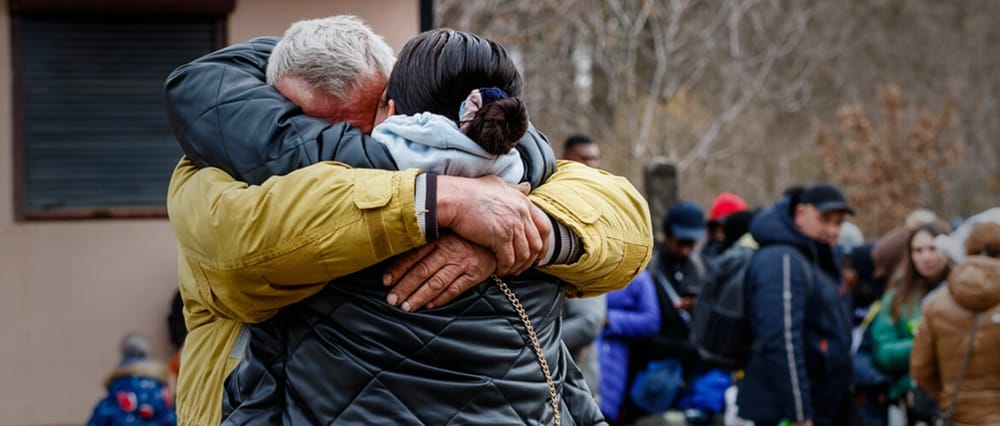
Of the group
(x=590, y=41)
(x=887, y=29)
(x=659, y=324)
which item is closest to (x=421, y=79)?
(x=659, y=324)

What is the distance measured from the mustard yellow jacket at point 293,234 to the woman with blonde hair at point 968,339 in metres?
4.19

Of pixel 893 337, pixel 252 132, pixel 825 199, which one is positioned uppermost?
pixel 252 132

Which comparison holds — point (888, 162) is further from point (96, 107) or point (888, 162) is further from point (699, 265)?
point (96, 107)

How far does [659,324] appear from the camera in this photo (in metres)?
8.34

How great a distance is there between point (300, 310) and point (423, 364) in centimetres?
29

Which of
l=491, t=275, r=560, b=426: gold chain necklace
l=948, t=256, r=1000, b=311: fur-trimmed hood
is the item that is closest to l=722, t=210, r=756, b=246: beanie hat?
l=948, t=256, r=1000, b=311: fur-trimmed hood

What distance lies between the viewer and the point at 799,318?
22.5 feet

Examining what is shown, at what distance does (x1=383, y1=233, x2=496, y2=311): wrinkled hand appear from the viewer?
2.63 meters

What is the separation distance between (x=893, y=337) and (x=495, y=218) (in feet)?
19.6

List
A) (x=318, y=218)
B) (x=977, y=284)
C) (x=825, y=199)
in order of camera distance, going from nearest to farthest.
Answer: (x=318, y=218), (x=977, y=284), (x=825, y=199)

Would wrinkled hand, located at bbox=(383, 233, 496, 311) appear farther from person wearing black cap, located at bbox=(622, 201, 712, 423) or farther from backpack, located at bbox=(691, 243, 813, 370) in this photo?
person wearing black cap, located at bbox=(622, 201, 712, 423)

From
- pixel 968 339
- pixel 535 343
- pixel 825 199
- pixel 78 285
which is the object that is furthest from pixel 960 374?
pixel 78 285

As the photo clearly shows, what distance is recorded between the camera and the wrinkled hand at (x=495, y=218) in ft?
8.54

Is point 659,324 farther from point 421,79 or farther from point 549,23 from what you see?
point 549,23
